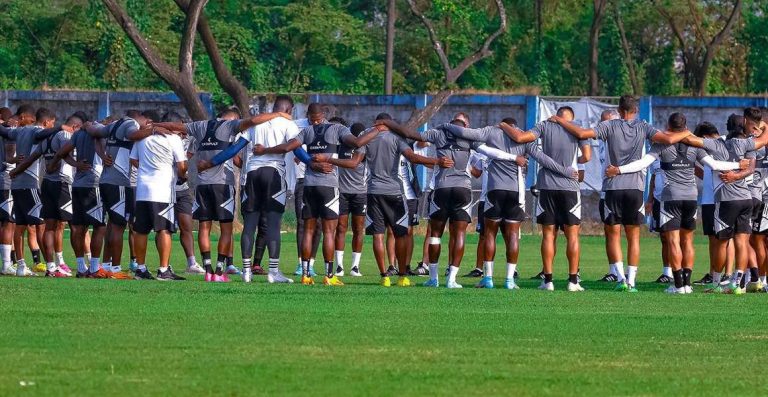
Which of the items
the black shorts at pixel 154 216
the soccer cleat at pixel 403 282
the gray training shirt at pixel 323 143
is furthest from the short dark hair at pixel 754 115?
the black shorts at pixel 154 216

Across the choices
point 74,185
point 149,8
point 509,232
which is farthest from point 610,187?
point 149,8

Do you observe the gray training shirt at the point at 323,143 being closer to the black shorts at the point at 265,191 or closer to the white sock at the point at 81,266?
the black shorts at the point at 265,191

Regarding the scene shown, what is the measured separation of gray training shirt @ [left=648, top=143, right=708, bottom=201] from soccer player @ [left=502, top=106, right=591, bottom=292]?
3.57 ft

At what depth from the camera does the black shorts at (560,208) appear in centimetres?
1925

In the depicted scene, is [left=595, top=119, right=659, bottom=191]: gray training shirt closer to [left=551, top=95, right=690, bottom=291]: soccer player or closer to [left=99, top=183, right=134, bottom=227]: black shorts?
[left=551, top=95, right=690, bottom=291]: soccer player

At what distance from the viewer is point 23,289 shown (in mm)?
18047

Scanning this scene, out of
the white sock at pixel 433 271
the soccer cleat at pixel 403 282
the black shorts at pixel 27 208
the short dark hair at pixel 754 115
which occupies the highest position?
the short dark hair at pixel 754 115

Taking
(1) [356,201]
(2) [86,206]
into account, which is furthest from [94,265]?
(1) [356,201]

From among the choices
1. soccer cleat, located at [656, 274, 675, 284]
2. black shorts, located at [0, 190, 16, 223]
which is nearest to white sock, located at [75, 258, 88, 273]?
black shorts, located at [0, 190, 16, 223]

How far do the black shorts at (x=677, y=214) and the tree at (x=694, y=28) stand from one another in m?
34.5

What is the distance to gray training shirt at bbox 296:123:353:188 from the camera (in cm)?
1983

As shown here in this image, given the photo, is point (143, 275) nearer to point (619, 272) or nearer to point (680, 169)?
point (619, 272)

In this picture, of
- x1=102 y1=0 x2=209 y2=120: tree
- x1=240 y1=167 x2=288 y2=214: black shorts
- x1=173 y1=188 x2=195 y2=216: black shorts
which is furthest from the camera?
x1=102 y1=0 x2=209 y2=120: tree

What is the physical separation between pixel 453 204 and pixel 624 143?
92.6 inches
